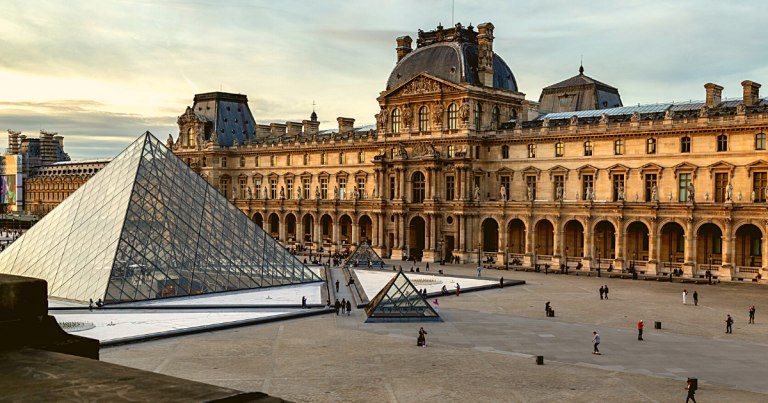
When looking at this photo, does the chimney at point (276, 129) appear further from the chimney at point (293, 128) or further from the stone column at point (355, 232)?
the stone column at point (355, 232)

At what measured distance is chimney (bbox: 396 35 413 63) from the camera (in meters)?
73.9

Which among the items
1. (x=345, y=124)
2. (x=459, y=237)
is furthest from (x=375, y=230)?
(x=345, y=124)

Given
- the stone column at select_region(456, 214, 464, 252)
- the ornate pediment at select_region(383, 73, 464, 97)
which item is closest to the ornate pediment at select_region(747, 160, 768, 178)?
the stone column at select_region(456, 214, 464, 252)

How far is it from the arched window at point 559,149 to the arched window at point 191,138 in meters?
45.2

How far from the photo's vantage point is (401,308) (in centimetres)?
3469

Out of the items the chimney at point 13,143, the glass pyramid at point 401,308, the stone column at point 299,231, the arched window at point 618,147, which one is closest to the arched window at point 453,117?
the arched window at point 618,147

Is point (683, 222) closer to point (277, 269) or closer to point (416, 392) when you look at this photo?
point (277, 269)

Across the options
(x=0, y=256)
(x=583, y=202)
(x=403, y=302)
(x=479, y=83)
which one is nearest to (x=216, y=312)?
(x=403, y=302)

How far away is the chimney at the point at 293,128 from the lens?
89.8 m

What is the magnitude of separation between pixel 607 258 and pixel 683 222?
26.2 ft

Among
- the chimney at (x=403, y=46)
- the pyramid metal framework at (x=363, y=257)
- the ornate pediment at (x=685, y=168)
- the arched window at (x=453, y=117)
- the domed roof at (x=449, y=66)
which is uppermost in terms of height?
the chimney at (x=403, y=46)

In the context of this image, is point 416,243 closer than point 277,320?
No

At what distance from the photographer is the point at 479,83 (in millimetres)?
66000

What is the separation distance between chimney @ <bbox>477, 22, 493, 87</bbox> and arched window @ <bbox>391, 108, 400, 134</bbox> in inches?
323
